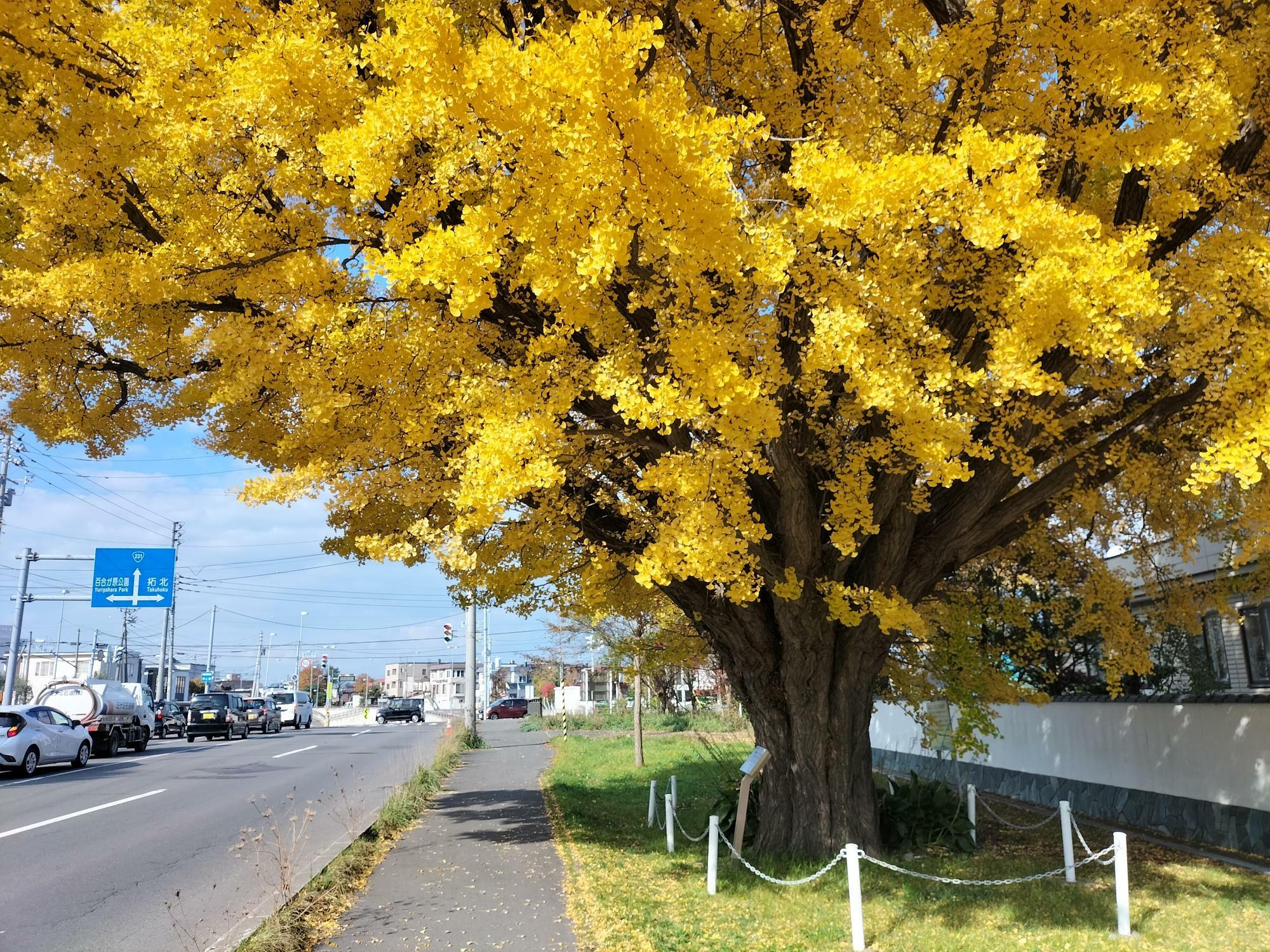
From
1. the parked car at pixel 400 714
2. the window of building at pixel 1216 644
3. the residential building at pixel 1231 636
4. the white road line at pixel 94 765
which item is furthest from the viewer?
the parked car at pixel 400 714

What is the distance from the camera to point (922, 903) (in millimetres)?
7484

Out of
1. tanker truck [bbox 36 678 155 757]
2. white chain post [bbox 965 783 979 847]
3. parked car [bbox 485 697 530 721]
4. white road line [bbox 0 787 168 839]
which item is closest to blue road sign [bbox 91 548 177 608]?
tanker truck [bbox 36 678 155 757]

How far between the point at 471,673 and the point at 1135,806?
A: 66.2 feet

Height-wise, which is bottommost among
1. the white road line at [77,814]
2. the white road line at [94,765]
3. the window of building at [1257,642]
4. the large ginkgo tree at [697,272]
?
the white road line at [94,765]

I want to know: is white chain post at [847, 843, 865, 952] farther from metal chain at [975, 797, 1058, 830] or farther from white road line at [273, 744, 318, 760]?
white road line at [273, 744, 318, 760]

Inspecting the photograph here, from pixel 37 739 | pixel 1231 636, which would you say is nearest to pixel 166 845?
pixel 37 739

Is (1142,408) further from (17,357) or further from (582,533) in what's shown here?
(17,357)

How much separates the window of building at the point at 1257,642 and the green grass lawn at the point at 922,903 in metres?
5.05

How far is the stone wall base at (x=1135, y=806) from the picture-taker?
9.75 m

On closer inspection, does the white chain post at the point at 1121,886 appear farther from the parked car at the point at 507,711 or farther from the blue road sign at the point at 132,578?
the parked car at the point at 507,711

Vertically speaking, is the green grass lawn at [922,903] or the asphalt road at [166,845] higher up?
the asphalt road at [166,845]

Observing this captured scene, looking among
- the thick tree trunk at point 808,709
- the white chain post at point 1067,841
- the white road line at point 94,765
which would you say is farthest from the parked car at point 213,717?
the white chain post at point 1067,841

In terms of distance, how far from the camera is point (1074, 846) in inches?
398

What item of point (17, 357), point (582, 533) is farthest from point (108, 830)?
point (582, 533)
